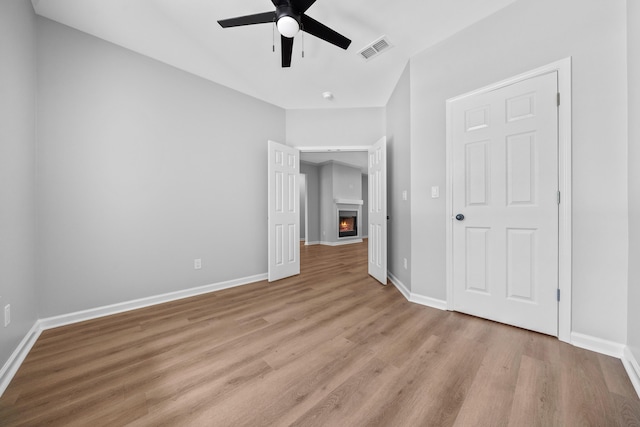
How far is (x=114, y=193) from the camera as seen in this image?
2.31 m

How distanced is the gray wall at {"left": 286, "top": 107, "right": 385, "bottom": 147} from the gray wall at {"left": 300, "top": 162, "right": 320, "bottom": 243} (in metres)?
3.73

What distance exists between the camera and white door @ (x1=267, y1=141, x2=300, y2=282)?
3.40m

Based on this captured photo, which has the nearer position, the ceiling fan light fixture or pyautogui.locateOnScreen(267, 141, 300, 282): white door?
the ceiling fan light fixture

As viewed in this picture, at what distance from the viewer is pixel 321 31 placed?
5.90 ft

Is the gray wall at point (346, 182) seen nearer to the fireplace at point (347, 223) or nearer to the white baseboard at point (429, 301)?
the fireplace at point (347, 223)

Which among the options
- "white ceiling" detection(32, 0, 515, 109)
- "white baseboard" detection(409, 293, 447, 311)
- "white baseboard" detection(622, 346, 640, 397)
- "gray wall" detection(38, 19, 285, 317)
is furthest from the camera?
"white baseboard" detection(409, 293, 447, 311)

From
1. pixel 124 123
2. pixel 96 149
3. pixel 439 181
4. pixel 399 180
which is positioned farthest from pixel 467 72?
pixel 96 149

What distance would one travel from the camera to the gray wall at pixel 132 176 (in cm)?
205

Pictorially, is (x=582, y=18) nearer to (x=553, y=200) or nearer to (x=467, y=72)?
(x=467, y=72)

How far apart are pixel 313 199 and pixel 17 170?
6.42 meters

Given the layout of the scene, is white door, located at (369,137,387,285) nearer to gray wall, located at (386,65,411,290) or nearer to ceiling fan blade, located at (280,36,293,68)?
gray wall, located at (386,65,411,290)

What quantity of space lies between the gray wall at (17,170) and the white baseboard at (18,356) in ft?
0.12

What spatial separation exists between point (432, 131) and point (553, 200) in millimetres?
1164

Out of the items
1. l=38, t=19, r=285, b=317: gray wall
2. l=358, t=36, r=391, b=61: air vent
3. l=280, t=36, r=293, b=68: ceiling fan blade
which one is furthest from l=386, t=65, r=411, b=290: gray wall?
l=38, t=19, r=285, b=317: gray wall
